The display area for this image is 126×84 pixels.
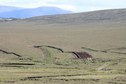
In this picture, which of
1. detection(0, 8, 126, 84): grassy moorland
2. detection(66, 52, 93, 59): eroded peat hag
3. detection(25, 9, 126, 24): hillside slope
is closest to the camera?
detection(0, 8, 126, 84): grassy moorland

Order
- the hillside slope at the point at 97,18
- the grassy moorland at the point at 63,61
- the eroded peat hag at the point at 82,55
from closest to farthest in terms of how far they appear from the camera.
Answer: the grassy moorland at the point at 63,61, the eroded peat hag at the point at 82,55, the hillside slope at the point at 97,18

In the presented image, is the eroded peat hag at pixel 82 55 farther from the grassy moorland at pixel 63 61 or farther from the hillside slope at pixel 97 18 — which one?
the hillside slope at pixel 97 18

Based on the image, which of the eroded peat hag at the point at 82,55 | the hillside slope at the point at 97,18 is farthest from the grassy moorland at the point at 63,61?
the hillside slope at the point at 97,18

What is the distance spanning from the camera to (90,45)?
5925cm

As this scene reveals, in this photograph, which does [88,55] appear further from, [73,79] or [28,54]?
[73,79]

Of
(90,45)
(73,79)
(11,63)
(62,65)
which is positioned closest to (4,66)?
(11,63)

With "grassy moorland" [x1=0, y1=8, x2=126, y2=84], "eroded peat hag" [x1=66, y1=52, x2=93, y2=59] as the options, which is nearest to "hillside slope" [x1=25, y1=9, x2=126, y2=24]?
"grassy moorland" [x1=0, y1=8, x2=126, y2=84]

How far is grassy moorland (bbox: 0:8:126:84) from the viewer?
1186 inches

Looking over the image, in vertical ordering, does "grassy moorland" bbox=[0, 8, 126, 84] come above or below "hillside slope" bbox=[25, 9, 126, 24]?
above

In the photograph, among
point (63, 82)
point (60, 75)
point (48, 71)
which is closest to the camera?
point (63, 82)

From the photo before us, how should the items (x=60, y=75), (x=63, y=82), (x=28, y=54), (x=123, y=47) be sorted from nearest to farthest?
(x=63, y=82)
(x=60, y=75)
(x=28, y=54)
(x=123, y=47)

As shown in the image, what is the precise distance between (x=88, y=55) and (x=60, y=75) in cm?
1761

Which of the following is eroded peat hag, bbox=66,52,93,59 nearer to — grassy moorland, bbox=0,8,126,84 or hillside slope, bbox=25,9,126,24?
grassy moorland, bbox=0,8,126,84

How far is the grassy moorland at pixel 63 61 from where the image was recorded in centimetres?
3011
